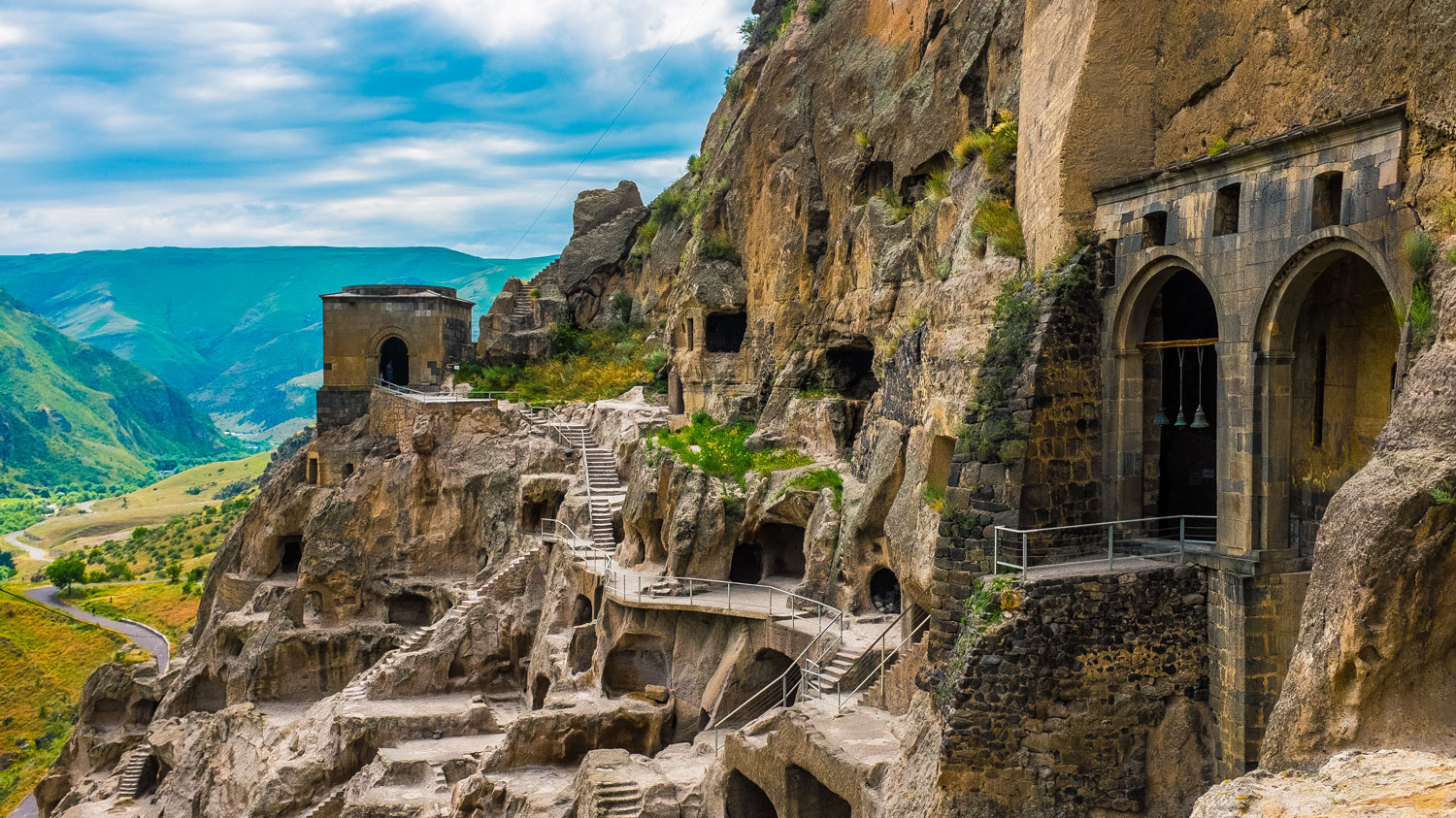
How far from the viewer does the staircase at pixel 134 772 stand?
3653 centimetres

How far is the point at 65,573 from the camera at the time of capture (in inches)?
3056

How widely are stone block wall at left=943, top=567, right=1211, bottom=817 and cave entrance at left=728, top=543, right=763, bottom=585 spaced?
15.2 metres

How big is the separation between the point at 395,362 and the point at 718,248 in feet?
61.9

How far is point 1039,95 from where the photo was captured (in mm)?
18828

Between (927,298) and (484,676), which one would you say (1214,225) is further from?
(484,676)

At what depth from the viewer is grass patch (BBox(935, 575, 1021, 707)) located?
14.9 meters

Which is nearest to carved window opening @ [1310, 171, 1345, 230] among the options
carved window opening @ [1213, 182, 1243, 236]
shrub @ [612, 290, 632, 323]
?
carved window opening @ [1213, 182, 1243, 236]

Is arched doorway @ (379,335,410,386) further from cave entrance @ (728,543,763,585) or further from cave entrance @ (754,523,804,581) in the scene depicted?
cave entrance @ (754,523,804,581)

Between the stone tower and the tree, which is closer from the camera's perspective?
the stone tower

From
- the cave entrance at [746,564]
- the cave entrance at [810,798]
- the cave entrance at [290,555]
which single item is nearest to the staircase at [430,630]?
the cave entrance at [746,564]

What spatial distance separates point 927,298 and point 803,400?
9844 millimetres

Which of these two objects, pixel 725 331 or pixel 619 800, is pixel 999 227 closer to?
pixel 619 800

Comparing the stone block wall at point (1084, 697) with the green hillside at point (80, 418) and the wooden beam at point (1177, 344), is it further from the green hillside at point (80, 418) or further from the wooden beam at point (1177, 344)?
the green hillside at point (80, 418)

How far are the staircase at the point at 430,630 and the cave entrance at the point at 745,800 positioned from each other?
45.4 ft
